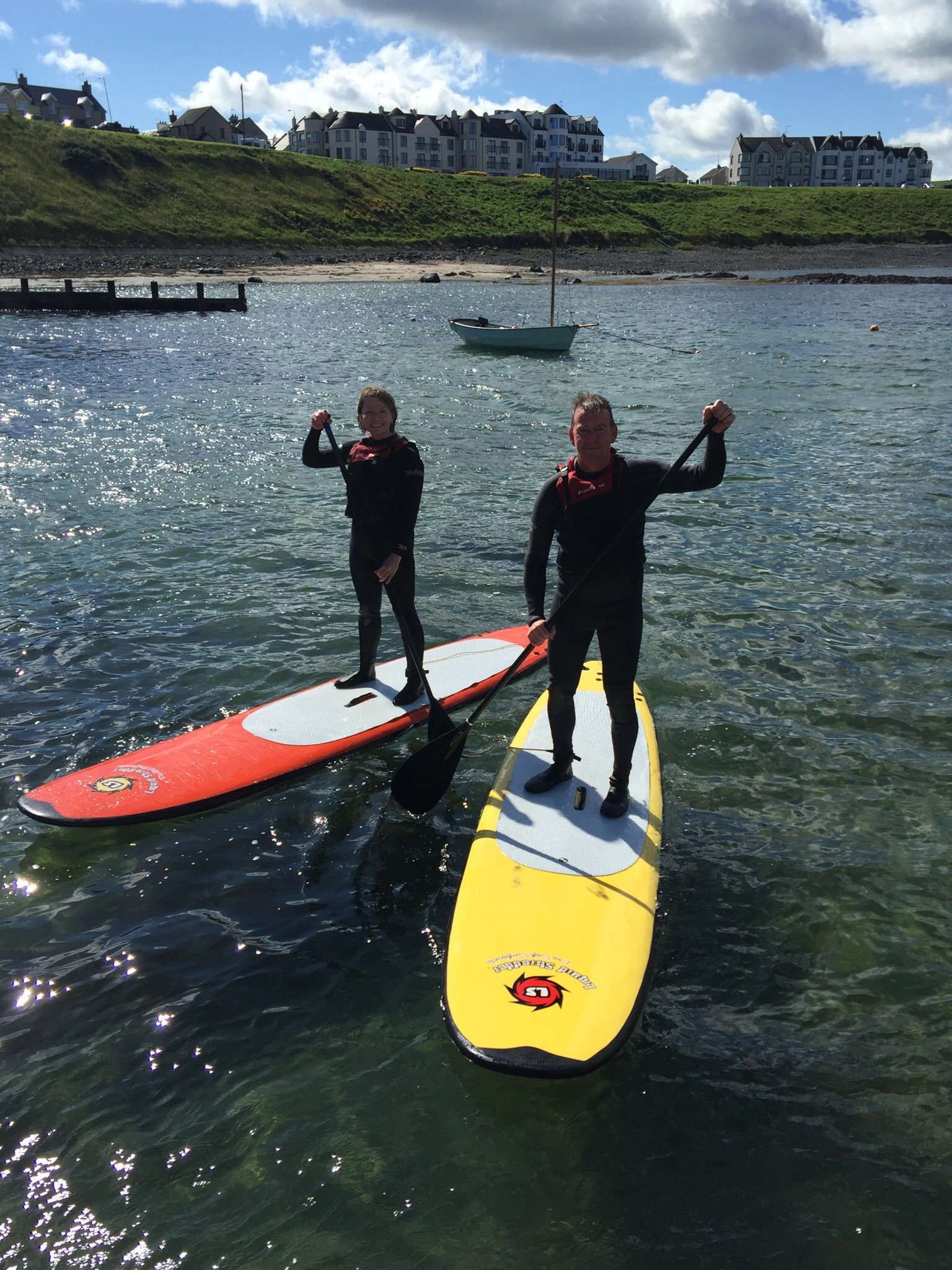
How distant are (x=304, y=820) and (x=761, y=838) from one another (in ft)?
9.83

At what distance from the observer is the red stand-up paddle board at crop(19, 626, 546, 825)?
6027 millimetres

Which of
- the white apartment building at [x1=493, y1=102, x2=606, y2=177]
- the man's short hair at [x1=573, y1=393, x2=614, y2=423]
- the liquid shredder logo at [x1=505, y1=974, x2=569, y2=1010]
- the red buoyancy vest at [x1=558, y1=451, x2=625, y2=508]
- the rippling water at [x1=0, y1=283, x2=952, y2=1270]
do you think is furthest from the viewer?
the white apartment building at [x1=493, y1=102, x2=606, y2=177]

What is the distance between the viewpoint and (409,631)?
7223mm

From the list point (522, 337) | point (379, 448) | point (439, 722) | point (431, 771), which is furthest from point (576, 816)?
point (522, 337)

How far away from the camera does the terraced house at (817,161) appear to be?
446ft

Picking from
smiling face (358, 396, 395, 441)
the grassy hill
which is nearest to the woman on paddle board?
smiling face (358, 396, 395, 441)

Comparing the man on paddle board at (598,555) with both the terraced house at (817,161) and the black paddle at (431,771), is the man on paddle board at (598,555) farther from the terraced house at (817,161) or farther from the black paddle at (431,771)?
the terraced house at (817,161)

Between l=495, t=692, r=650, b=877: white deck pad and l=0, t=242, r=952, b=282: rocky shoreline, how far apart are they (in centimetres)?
6045

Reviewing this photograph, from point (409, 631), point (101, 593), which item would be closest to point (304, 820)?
point (409, 631)

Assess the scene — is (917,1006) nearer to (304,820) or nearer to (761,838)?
(761,838)

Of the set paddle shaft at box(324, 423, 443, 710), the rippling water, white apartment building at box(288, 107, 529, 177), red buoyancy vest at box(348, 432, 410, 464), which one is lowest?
the rippling water

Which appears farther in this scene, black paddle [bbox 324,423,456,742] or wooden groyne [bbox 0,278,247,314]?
wooden groyne [bbox 0,278,247,314]

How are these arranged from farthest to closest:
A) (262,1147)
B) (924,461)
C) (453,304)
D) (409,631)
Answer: (453,304)
(924,461)
(409,631)
(262,1147)

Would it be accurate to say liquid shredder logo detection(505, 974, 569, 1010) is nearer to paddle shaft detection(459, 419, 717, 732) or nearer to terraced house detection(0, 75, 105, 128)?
paddle shaft detection(459, 419, 717, 732)
